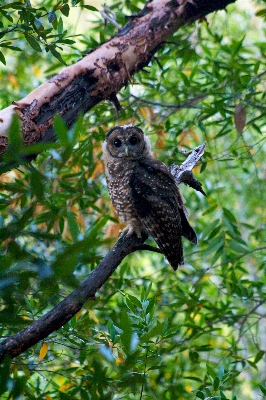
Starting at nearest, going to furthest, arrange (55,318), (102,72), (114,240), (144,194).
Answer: (114,240), (55,318), (102,72), (144,194)

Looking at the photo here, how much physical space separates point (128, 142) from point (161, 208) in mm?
452

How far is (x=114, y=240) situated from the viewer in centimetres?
159

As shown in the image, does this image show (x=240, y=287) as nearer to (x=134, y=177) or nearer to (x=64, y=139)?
(x=134, y=177)

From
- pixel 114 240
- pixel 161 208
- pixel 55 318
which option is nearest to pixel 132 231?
pixel 161 208

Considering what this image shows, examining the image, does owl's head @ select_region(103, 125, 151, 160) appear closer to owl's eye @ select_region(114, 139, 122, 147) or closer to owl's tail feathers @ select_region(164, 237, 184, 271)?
owl's eye @ select_region(114, 139, 122, 147)

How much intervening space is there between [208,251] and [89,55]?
133 centimetres

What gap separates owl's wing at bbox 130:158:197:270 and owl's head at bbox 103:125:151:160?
0.15 meters

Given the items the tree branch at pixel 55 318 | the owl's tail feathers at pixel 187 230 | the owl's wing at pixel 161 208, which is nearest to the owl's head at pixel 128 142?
the owl's wing at pixel 161 208

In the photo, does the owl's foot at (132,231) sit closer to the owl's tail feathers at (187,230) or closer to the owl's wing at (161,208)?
the owl's wing at (161,208)

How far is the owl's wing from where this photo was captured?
115 inches

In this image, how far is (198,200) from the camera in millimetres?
4180

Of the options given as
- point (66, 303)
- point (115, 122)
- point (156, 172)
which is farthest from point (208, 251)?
point (66, 303)

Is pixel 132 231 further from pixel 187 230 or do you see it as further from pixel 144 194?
pixel 187 230

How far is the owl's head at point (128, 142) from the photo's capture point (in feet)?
10.4
